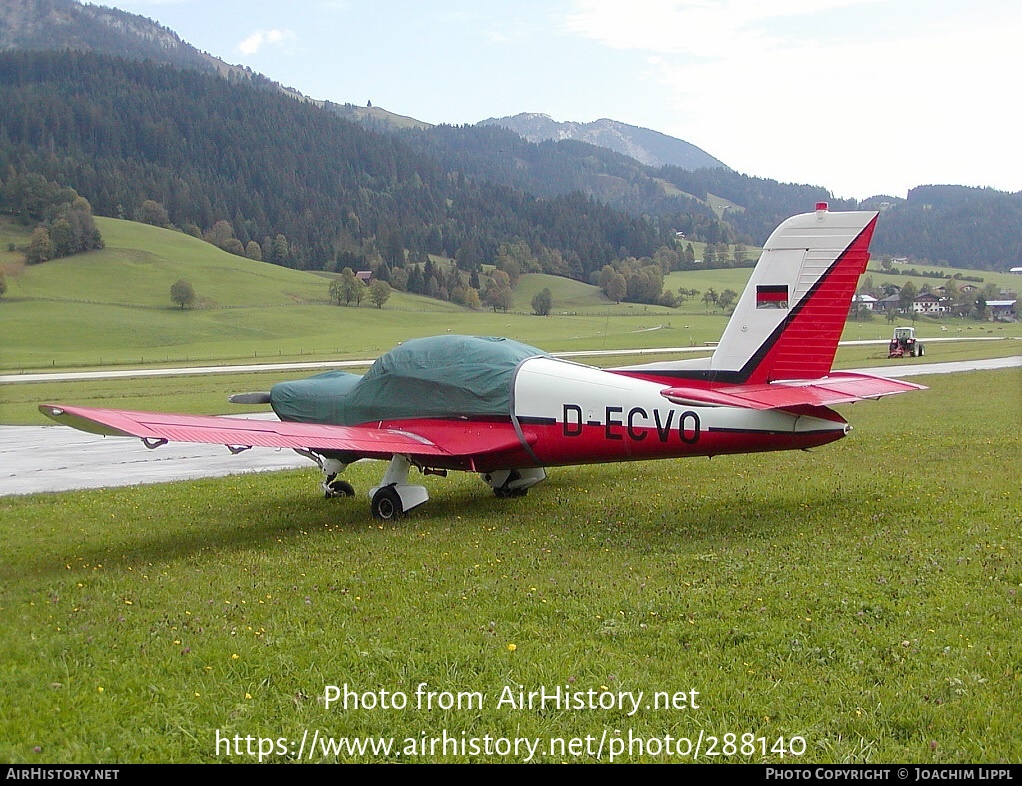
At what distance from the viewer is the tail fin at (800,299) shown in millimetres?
10961

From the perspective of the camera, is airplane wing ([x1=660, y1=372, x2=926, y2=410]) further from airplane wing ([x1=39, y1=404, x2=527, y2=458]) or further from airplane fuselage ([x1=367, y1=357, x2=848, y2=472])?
airplane wing ([x1=39, y1=404, x2=527, y2=458])

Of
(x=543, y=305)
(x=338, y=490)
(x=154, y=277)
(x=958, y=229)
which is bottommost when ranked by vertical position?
(x=338, y=490)

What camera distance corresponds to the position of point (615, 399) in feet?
36.4

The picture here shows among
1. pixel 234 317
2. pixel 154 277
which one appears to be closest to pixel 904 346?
pixel 234 317

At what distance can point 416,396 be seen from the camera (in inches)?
496

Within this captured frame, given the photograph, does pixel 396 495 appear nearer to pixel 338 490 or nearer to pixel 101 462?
pixel 338 490

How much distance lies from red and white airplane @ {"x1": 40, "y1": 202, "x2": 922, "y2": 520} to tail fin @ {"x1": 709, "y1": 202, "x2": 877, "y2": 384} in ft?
0.05

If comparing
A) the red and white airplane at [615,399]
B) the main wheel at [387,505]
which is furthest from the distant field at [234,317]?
the main wheel at [387,505]

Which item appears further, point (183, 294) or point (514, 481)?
point (183, 294)

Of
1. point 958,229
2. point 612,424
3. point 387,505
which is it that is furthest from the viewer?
point 958,229

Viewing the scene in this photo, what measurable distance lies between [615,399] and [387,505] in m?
3.43

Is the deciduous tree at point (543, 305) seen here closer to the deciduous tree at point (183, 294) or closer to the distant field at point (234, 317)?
the distant field at point (234, 317)

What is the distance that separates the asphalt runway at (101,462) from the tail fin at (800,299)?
10.1 m
